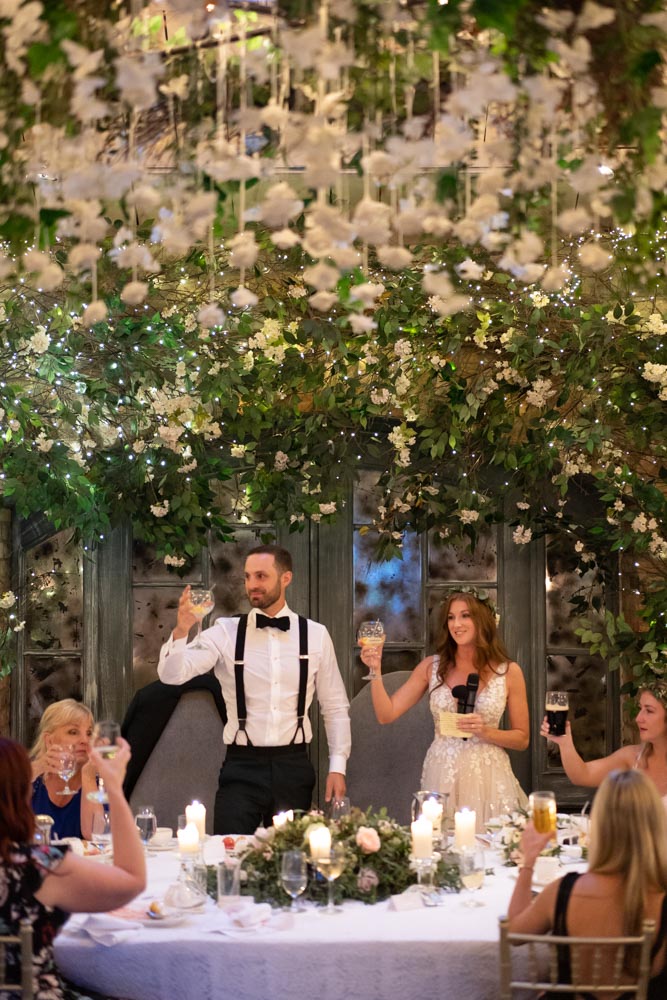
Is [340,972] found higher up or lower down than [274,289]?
lower down

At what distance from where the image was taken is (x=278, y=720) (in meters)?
5.30

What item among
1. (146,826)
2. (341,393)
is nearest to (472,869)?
(146,826)

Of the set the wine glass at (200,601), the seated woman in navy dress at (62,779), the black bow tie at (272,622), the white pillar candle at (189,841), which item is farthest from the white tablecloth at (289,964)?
the black bow tie at (272,622)

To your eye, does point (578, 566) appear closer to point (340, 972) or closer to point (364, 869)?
point (364, 869)

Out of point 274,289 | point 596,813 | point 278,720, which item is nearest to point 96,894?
point 596,813

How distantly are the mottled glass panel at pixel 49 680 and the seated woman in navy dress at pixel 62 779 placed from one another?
4.64 feet

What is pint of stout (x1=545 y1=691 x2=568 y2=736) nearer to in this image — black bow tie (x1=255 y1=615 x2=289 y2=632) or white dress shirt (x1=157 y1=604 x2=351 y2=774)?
white dress shirt (x1=157 y1=604 x2=351 y2=774)

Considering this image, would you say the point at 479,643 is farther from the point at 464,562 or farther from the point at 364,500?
the point at 364,500

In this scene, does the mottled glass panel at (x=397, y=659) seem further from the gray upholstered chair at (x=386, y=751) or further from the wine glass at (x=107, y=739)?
the wine glass at (x=107, y=739)

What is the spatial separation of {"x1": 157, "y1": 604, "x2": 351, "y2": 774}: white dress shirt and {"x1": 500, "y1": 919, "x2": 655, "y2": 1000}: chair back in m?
2.33

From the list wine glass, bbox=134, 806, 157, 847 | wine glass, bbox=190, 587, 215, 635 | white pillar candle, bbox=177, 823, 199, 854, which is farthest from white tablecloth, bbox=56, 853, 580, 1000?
wine glass, bbox=190, 587, 215, 635

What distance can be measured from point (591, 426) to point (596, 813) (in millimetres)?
2780

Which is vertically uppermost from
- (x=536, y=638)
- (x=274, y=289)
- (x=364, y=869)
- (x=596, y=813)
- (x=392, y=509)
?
(x=274, y=289)

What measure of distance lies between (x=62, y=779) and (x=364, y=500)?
7.54 feet
